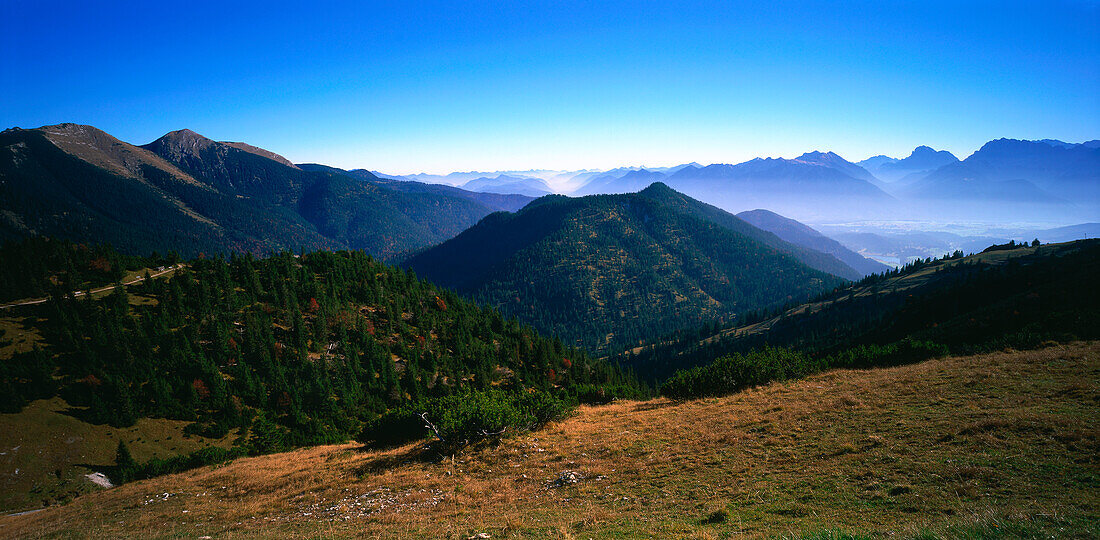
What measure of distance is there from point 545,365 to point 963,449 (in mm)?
103001

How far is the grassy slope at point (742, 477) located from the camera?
14.9 metres

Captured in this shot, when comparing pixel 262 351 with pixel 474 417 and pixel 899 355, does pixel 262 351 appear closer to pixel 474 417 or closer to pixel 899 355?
pixel 474 417

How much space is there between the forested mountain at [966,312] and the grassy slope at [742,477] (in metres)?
15.4

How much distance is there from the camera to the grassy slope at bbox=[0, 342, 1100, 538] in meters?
14.9

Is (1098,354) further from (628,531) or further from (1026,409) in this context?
Result: (628,531)

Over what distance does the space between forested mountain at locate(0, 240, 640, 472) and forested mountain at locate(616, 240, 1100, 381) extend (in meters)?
48.7

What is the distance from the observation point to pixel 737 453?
23719 mm

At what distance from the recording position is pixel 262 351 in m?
81.5

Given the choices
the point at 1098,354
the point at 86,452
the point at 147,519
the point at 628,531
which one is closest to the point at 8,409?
the point at 86,452

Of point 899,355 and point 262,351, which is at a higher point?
point 899,355

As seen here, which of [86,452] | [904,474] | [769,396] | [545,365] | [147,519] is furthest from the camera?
[545,365]

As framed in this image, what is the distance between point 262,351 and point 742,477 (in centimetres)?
9353

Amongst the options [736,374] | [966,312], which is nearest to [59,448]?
[736,374]

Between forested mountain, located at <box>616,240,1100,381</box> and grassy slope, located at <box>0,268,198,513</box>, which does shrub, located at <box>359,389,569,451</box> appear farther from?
forested mountain, located at <box>616,240,1100,381</box>
